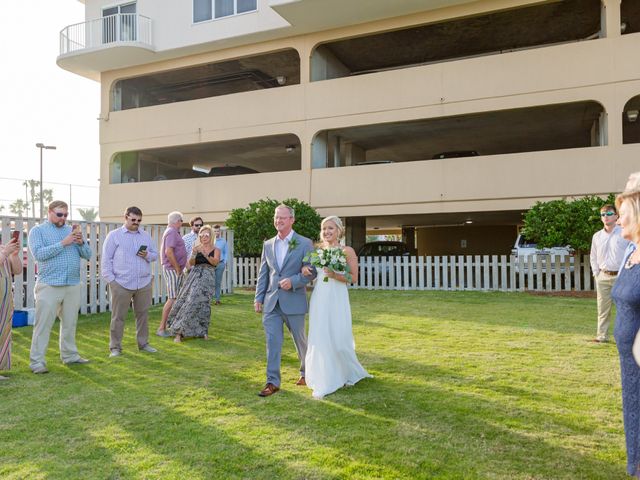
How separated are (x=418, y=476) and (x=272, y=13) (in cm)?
1839

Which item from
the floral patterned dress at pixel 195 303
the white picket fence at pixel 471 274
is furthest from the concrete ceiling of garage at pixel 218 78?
the floral patterned dress at pixel 195 303

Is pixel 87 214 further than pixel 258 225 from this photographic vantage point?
Yes

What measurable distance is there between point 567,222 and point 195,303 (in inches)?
415

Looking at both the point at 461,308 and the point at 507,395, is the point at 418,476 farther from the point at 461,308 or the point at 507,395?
the point at 461,308

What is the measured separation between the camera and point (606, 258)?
25.8 ft

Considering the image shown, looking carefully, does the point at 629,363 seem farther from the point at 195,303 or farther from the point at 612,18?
the point at 612,18

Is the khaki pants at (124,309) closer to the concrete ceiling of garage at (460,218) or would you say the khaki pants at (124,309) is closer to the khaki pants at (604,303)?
the khaki pants at (604,303)

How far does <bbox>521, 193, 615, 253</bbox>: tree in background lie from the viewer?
14.3 metres

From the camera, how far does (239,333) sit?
938cm

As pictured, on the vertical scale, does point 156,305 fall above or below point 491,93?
below

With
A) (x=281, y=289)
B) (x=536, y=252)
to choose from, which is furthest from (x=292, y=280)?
(x=536, y=252)

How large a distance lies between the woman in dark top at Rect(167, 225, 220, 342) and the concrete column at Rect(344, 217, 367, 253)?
12203 mm

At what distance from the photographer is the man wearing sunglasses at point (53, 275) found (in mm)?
6645

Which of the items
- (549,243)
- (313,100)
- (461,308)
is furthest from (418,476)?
(313,100)
